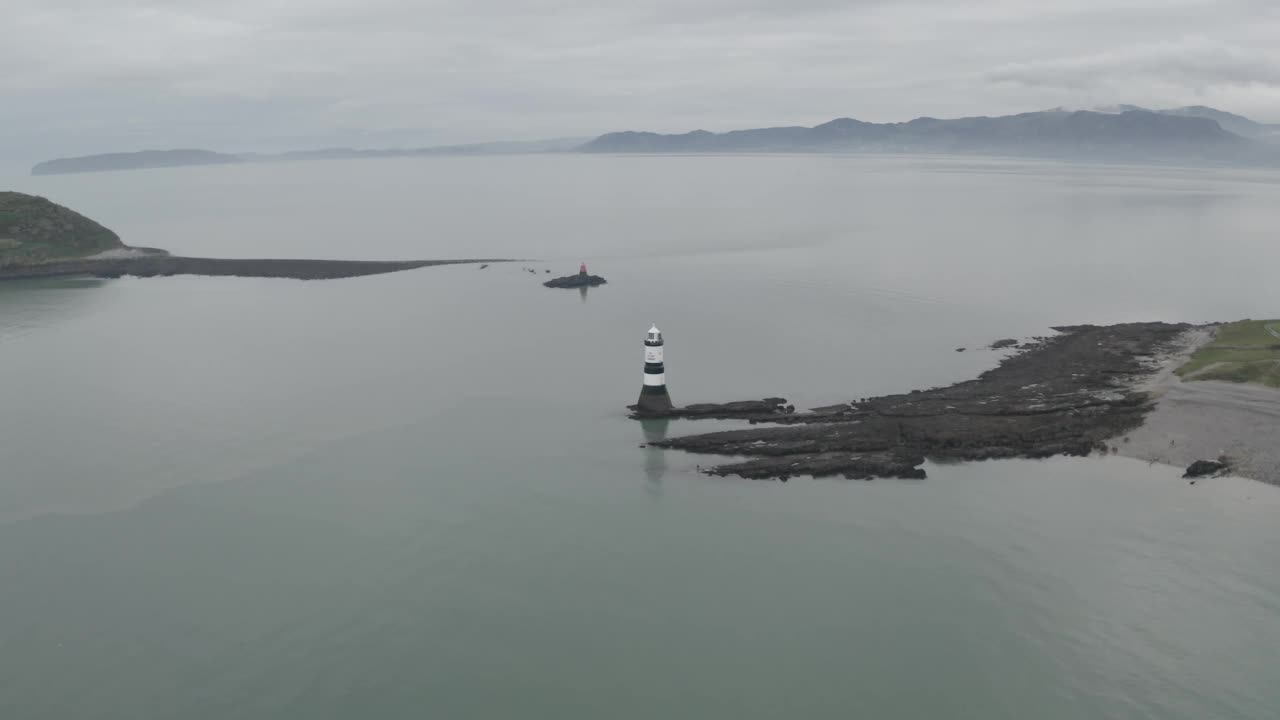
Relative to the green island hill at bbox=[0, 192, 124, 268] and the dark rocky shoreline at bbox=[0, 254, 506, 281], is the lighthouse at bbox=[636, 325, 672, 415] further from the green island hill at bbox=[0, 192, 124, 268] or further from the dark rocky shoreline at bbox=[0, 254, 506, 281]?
the green island hill at bbox=[0, 192, 124, 268]

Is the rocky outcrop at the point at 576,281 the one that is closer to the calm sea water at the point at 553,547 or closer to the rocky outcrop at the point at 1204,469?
the calm sea water at the point at 553,547

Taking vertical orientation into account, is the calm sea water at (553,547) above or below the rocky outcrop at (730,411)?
below

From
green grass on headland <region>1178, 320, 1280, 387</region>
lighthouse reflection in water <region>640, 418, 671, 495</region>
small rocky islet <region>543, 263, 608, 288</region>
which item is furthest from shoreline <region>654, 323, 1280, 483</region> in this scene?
small rocky islet <region>543, 263, 608, 288</region>

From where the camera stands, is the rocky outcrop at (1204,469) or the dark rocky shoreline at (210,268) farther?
the dark rocky shoreline at (210,268)

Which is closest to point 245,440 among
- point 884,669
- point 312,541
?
point 312,541

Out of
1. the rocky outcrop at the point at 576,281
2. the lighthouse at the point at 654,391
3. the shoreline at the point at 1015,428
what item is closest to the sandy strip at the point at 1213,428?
the shoreline at the point at 1015,428

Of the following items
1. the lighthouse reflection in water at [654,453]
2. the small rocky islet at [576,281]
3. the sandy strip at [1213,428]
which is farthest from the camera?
the small rocky islet at [576,281]

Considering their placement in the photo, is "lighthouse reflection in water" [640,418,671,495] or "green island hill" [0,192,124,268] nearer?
"lighthouse reflection in water" [640,418,671,495]
